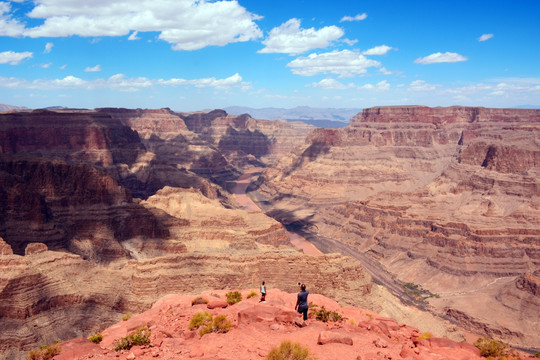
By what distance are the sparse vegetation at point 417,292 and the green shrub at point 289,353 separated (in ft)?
192

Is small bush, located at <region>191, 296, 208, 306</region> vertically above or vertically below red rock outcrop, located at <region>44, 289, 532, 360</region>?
below

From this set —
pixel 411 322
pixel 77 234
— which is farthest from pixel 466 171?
pixel 77 234

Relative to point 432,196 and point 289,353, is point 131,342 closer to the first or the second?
point 289,353

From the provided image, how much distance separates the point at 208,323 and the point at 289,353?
19.6ft

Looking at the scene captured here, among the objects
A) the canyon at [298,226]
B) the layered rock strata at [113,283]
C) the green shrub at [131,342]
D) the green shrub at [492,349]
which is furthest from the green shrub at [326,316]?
the layered rock strata at [113,283]

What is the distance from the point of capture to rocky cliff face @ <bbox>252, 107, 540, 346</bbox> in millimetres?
77938

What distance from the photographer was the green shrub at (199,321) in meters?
21.7

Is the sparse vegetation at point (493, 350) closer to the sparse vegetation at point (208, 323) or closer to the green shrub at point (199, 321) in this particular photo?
the sparse vegetation at point (208, 323)

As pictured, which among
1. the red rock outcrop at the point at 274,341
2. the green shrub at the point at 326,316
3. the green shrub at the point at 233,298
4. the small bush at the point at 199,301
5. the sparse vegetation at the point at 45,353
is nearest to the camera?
the red rock outcrop at the point at 274,341

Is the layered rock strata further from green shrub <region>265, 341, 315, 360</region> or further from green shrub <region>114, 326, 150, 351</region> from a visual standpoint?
green shrub <region>265, 341, 315, 360</region>

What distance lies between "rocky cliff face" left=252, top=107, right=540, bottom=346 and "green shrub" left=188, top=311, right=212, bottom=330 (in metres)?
50.5

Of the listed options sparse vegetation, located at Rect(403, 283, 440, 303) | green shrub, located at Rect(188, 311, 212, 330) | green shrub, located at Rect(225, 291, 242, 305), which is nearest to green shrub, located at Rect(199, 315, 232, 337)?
green shrub, located at Rect(188, 311, 212, 330)

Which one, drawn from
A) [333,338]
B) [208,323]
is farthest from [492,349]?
[208,323]

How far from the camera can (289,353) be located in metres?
17.0
